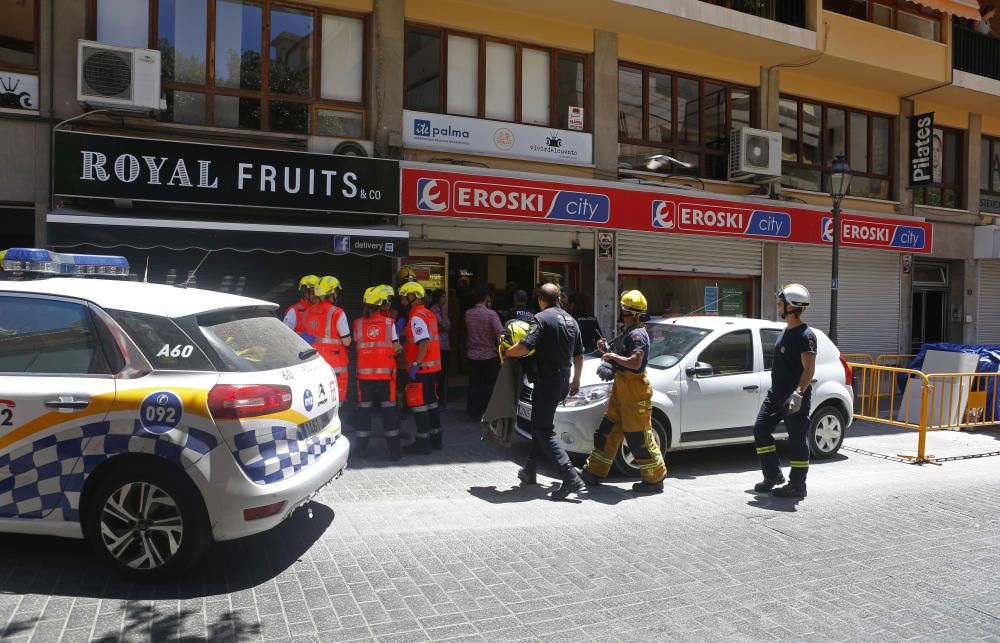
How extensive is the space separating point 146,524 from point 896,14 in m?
18.4

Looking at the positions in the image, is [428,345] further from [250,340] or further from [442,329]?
[250,340]

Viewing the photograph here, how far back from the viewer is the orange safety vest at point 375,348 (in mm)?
7473

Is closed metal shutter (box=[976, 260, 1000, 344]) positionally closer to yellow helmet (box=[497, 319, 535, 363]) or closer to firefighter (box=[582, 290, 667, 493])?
firefighter (box=[582, 290, 667, 493])

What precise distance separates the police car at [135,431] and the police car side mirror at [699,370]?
4.58 meters

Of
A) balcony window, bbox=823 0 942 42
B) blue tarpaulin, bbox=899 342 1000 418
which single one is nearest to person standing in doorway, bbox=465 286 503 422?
blue tarpaulin, bbox=899 342 1000 418

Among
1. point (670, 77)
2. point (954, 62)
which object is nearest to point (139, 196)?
point (670, 77)

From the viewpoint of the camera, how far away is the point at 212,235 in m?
8.86

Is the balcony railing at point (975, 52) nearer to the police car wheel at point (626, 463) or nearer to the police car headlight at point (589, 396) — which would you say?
the police car headlight at point (589, 396)

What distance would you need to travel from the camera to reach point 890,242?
15.7 m


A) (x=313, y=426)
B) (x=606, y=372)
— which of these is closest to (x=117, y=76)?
(x=313, y=426)

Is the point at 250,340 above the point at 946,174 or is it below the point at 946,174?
below

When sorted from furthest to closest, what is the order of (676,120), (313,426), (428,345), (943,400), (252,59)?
(676,120)
(252,59)
(943,400)
(428,345)
(313,426)

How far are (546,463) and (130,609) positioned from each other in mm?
4758

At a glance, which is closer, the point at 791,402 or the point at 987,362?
the point at 791,402
